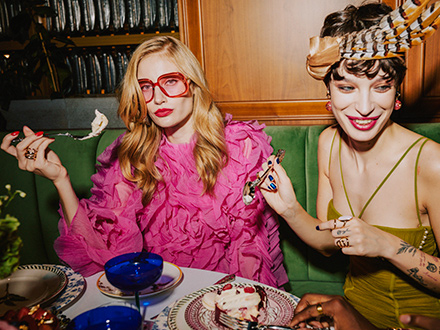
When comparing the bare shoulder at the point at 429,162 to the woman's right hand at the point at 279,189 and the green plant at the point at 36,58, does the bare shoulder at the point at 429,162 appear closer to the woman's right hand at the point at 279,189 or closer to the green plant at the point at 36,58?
the woman's right hand at the point at 279,189

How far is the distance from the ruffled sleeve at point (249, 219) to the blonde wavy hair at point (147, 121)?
0.07 m

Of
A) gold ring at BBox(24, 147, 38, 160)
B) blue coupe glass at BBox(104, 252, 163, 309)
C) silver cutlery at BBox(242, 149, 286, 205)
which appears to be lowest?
blue coupe glass at BBox(104, 252, 163, 309)

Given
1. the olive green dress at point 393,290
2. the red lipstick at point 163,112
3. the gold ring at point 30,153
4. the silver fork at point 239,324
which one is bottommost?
the olive green dress at point 393,290

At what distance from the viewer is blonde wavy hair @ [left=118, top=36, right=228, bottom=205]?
1622 millimetres

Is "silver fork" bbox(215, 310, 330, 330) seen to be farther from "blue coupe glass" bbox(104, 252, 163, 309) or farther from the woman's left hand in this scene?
the woman's left hand

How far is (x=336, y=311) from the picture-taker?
0.90 m

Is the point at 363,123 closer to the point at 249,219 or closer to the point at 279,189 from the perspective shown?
the point at 279,189

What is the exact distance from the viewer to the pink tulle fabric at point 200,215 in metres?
1.61

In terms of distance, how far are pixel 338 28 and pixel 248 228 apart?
2.72ft

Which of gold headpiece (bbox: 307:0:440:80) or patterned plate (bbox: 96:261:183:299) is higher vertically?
gold headpiece (bbox: 307:0:440:80)

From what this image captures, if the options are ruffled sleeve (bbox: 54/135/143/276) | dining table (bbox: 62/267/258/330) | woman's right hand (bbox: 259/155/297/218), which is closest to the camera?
dining table (bbox: 62/267/258/330)

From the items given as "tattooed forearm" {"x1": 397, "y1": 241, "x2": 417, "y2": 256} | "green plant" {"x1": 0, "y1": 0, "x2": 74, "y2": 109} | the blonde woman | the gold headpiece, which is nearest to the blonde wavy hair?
the blonde woman

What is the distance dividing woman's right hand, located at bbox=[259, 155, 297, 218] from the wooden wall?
1030mm

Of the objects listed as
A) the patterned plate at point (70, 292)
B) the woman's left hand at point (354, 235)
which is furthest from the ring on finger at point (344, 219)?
the patterned plate at point (70, 292)
